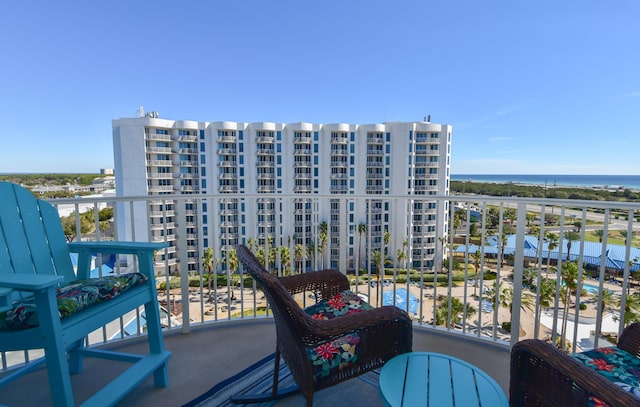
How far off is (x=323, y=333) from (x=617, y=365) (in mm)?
1187

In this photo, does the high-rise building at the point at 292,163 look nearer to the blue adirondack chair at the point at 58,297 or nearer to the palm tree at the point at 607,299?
the palm tree at the point at 607,299

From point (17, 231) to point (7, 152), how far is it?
16.6 meters

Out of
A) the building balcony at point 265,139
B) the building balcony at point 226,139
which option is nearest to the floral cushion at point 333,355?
the building balcony at point 265,139

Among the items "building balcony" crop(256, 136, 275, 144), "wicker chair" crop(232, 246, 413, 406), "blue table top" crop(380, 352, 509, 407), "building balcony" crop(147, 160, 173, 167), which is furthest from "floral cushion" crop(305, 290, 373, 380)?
"building balcony" crop(147, 160, 173, 167)

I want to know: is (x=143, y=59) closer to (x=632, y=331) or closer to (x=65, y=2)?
(x=65, y=2)

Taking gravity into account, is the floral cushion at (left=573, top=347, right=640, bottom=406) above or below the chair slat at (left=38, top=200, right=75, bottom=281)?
below

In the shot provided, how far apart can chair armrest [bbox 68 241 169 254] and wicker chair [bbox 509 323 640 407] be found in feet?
6.01

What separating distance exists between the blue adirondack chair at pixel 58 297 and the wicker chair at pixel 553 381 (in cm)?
176

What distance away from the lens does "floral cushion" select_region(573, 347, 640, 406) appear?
1.05 meters

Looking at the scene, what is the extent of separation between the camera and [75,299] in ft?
4.32

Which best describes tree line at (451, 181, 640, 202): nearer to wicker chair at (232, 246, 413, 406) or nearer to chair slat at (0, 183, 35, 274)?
wicker chair at (232, 246, 413, 406)

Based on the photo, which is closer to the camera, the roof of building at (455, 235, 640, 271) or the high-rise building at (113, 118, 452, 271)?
the roof of building at (455, 235, 640, 271)

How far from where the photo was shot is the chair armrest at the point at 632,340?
1257 mm

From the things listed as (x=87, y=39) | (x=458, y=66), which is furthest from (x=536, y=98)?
(x=87, y=39)
